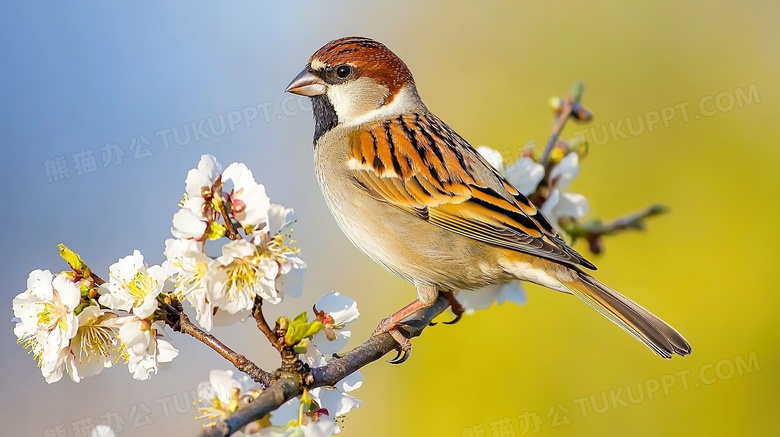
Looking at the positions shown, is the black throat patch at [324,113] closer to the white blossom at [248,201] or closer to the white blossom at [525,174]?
the white blossom at [525,174]

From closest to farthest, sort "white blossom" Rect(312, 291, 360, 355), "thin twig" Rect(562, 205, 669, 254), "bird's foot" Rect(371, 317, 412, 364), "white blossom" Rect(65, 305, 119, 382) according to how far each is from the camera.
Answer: "white blossom" Rect(65, 305, 119, 382) → "white blossom" Rect(312, 291, 360, 355) → "bird's foot" Rect(371, 317, 412, 364) → "thin twig" Rect(562, 205, 669, 254)

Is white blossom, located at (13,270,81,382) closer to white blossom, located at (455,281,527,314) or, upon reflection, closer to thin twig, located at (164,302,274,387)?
thin twig, located at (164,302,274,387)

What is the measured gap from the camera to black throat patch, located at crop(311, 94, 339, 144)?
265cm

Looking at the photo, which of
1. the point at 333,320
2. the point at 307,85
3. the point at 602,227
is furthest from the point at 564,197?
the point at 333,320

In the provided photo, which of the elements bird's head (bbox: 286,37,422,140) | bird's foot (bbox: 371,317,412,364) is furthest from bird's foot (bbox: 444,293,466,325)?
bird's head (bbox: 286,37,422,140)

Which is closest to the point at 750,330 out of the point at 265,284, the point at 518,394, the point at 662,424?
the point at 662,424

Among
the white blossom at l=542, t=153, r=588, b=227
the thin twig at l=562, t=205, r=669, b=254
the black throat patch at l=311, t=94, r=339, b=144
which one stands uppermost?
the black throat patch at l=311, t=94, r=339, b=144

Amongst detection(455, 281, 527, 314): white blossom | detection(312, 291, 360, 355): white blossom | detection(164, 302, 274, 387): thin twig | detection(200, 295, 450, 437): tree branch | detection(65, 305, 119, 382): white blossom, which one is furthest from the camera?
detection(455, 281, 527, 314): white blossom

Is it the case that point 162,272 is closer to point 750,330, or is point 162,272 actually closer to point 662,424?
point 662,424

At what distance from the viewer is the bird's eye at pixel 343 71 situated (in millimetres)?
2579

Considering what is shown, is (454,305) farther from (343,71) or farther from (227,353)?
(227,353)

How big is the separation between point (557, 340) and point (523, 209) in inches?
43.1

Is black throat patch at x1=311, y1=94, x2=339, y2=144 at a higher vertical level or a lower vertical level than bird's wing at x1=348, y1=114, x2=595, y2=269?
higher

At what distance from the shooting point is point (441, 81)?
4.39 meters
